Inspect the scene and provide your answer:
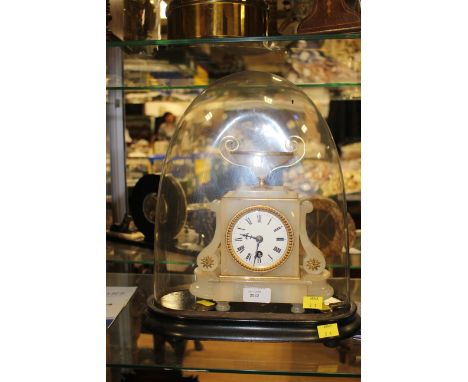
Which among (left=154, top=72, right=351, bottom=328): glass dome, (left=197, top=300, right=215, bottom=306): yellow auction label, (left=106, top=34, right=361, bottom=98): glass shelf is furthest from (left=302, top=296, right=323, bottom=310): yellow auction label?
(left=106, top=34, right=361, bottom=98): glass shelf

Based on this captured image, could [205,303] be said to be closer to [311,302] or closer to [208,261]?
[208,261]

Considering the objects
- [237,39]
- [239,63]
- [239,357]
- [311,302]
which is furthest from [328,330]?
[239,63]

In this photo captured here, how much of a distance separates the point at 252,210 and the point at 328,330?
28 centimetres

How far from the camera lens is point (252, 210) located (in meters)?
1.13

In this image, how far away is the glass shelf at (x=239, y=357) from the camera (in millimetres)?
1119

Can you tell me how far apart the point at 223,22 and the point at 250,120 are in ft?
0.75

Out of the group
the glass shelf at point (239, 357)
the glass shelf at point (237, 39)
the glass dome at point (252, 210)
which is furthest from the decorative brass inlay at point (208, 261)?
the glass shelf at point (237, 39)

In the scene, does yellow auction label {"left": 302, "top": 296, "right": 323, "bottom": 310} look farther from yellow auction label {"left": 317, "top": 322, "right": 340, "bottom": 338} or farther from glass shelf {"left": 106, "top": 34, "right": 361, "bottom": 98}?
glass shelf {"left": 106, "top": 34, "right": 361, "bottom": 98}

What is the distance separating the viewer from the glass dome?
1135 millimetres

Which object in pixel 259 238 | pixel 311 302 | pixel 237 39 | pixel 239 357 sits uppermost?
pixel 237 39

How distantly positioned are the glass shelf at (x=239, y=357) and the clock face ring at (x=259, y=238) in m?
0.17
